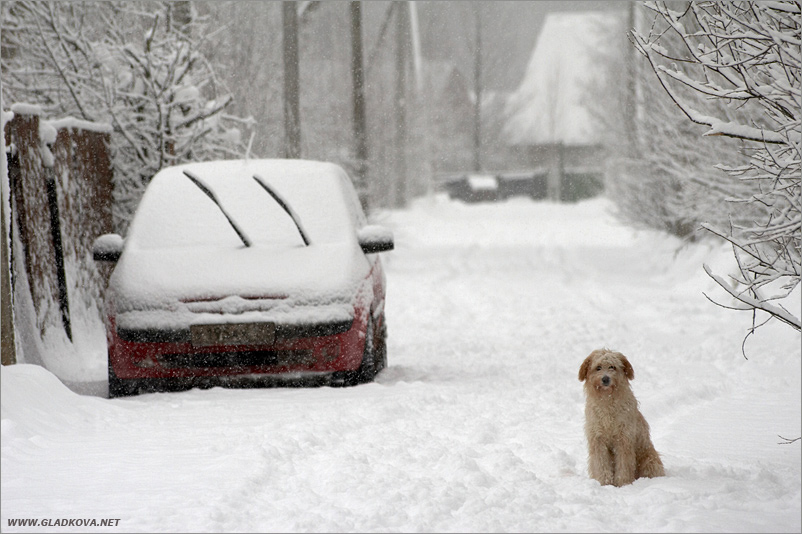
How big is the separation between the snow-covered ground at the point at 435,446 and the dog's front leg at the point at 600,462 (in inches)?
5.1

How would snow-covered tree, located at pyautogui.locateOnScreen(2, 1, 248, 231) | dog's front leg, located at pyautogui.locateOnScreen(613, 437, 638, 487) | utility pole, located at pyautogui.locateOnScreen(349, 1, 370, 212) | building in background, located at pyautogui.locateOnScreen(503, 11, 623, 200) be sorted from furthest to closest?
building in background, located at pyautogui.locateOnScreen(503, 11, 623, 200)
utility pole, located at pyautogui.locateOnScreen(349, 1, 370, 212)
snow-covered tree, located at pyautogui.locateOnScreen(2, 1, 248, 231)
dog's front leg, located at pyautogui.locateOnScreen(613, 437, 638, 487)

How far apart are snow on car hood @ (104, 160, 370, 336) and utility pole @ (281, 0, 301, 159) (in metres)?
10.2

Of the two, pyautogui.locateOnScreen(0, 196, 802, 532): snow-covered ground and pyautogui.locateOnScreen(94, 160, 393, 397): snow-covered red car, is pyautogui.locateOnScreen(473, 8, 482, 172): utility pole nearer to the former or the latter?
pyautogui.locateOnScreen(0, 196, 802, 532): snow-covered ground

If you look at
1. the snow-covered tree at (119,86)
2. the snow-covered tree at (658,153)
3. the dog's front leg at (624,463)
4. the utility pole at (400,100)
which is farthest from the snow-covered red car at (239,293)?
the utility pole at (400,100)

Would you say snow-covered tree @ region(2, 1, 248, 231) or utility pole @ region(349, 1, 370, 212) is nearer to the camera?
snow-covered tree @ region(2, 1, 248, 231)

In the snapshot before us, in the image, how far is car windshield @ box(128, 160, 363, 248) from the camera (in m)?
7.20

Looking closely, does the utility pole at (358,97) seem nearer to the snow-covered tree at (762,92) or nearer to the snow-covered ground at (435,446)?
the snow-covered ground at (435,446)

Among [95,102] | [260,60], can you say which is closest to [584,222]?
[260,60]

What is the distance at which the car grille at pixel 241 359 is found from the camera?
6590 mm

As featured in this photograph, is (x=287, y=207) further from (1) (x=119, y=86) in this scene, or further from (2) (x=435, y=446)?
(1) (x=119, y=86)

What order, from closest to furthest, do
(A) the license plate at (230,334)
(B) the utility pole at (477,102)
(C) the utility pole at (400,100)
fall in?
(A) the license plate at (230,334), (C) the utility pole at (400,100), (B) the utility pole at (477,102)

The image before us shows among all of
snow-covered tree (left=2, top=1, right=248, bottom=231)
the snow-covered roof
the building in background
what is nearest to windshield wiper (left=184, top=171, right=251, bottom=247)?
snow-covered tree (left=2, top=1, right=248, bottom=231)

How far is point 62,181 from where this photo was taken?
9391mm

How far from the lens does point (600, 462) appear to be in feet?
15.0
